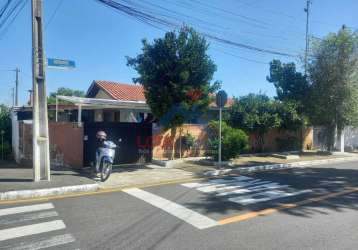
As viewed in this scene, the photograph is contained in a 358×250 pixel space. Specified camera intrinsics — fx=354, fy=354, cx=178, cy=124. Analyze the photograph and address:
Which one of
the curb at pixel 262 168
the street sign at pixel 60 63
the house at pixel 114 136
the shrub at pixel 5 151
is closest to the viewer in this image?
the street sign at pixel 60 63

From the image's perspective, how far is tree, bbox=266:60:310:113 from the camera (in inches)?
870

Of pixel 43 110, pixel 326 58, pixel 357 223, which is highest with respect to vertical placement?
pixel 326 58

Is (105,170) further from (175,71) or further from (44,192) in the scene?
(175,71)

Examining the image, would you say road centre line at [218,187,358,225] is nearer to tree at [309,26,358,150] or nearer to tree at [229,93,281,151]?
tree at [229,93,281,151]

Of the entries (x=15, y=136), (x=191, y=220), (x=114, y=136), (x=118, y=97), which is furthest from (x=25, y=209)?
(x=118, y=97)

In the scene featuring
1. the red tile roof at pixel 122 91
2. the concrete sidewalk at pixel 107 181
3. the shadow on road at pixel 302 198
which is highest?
the red tile roof at pixel 122 91

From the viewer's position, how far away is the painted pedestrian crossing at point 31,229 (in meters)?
5.06

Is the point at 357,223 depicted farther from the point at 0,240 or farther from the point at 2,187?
the point at 2,187

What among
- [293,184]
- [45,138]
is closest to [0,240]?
[45,138]

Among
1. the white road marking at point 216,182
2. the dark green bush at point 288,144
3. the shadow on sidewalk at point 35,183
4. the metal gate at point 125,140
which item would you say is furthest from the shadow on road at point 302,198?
the dark green bush at point 288,144

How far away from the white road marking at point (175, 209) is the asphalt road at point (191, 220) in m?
0.02

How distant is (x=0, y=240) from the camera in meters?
5.18

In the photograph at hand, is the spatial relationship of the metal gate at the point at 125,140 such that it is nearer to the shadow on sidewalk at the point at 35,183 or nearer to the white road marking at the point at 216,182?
the shadow on sidewalk at the point at 35,183

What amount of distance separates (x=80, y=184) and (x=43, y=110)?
2.24 metres
